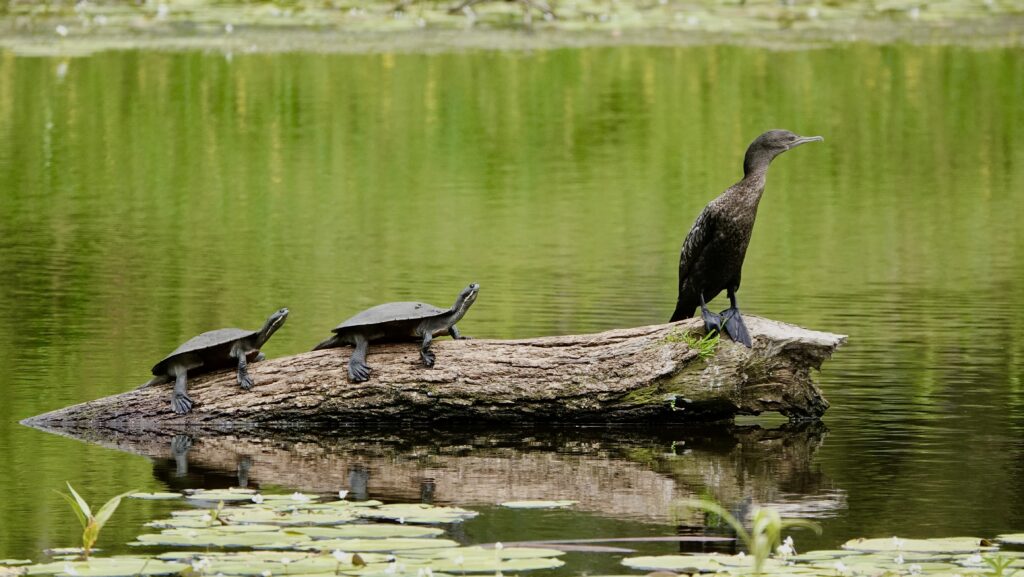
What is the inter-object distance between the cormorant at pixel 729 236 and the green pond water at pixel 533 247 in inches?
22.9

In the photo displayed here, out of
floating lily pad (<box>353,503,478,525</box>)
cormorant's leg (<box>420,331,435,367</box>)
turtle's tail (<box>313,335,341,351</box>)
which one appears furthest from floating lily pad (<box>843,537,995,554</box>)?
turtle's tail (<box>313,335,341,351</box>)

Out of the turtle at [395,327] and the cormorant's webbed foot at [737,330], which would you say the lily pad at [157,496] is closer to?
the turtle at [395,327]

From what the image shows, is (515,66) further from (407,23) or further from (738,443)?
(738,443)

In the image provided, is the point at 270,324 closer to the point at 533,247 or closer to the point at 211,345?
the point at 211,345

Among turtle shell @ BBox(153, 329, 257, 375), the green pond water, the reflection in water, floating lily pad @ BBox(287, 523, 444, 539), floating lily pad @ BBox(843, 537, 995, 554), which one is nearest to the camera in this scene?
floating lily pad @ BBox(843, 537, 995, 554)

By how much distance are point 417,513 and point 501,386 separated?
2.03 m

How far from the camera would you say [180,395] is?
8.83 metres

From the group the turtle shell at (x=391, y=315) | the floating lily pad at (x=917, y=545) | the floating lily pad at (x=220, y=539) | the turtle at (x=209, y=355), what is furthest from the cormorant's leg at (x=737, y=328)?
the floating lily pad at (x=220, y=539)

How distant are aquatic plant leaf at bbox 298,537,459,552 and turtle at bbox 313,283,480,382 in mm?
2515

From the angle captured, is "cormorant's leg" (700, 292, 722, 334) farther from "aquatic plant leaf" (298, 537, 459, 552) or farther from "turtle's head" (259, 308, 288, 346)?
"aquatic plant leaf" (298, 537, 459, 552)

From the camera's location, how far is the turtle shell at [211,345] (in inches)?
345

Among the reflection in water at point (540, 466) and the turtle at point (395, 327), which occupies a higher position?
the turtle at point (395, 327)

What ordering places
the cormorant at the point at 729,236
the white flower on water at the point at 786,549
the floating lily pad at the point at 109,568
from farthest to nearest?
the cormorant at the point at 729,236 < the white flower on water at the point at 786,549 < the floating lily pad at the point at 109,568

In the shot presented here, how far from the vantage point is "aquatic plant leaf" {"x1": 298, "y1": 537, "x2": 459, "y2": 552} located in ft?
20.1
